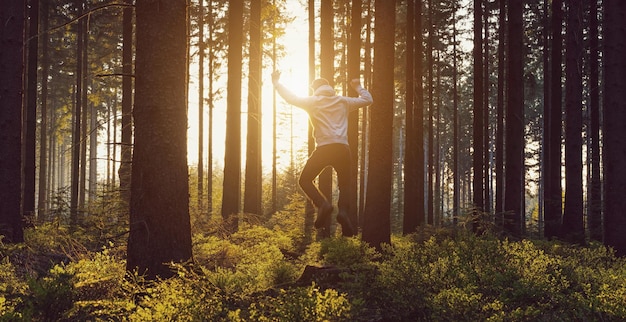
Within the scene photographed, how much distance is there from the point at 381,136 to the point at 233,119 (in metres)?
8.34

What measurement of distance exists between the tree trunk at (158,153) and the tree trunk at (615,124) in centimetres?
893

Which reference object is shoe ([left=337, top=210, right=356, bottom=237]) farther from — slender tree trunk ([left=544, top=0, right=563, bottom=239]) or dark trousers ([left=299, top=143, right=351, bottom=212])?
slender tree trunk ([left=544, top=0, right=563, bottom=239])

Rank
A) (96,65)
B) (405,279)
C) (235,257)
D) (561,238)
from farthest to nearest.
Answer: (96,65)
(561,238)
(235,257)
(405,279)

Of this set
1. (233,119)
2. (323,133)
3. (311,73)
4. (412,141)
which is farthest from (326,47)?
(323,133)

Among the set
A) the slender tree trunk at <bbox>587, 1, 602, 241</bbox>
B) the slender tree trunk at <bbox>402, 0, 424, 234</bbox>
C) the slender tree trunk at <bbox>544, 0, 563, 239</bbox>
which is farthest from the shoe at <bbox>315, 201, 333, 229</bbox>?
the slender tree trunk at <bbox>587, 1, 602, 241</bbox>

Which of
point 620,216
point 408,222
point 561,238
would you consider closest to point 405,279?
point 620,216

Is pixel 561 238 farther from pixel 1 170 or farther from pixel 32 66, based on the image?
pixel 32 66

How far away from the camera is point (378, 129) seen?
31.6 feet

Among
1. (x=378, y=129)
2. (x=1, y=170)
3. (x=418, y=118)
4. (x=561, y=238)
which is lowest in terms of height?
(x=561, y=238)

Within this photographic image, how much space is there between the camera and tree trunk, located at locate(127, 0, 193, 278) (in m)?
6.17

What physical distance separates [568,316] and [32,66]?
18.6m

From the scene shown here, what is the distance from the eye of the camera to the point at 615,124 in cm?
1084

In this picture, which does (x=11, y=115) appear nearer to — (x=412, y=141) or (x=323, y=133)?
(x=323, y=133)

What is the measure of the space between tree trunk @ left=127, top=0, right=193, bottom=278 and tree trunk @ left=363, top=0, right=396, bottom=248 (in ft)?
13.9
